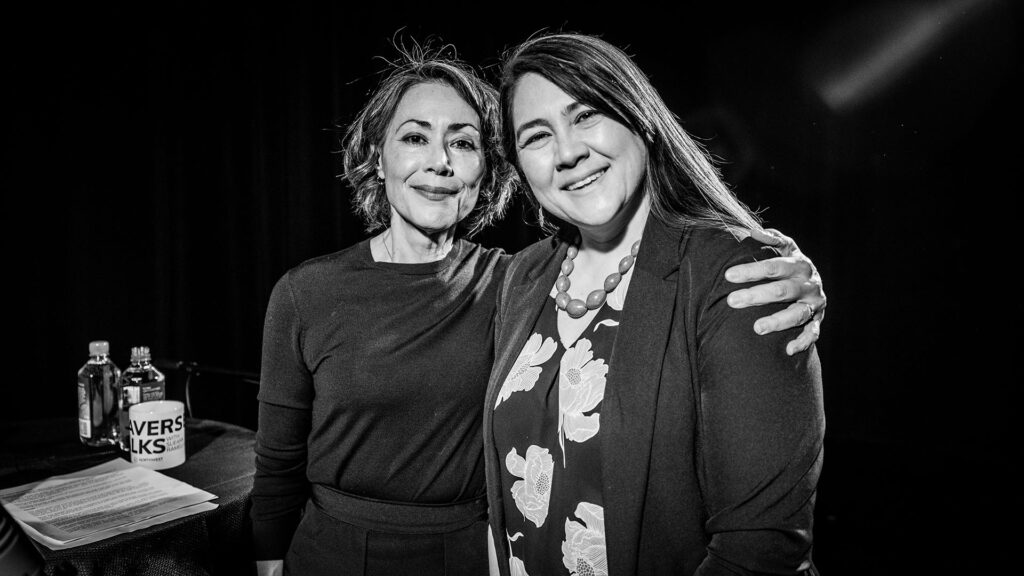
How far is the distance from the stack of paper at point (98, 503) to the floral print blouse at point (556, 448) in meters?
0.71

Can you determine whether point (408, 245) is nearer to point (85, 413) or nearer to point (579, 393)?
point (579, 393)

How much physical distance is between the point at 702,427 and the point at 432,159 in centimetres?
83

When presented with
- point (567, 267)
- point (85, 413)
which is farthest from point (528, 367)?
point (85, 413)

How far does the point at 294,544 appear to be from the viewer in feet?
4.38

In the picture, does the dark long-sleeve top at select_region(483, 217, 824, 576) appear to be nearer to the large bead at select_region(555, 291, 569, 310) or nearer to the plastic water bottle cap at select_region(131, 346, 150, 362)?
the large bead at select_region(555, 291, 569, 310)

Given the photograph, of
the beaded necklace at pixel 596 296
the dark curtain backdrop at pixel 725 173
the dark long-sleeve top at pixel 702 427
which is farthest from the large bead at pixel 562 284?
the dark curtain backdrop at pixel 725 173

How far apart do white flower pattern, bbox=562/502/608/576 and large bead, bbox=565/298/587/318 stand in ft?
1.10

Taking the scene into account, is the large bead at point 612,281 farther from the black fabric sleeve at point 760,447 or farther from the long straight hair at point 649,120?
the black fabric sleeve at point 760,447

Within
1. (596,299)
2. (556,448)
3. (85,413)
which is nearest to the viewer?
(556,448)

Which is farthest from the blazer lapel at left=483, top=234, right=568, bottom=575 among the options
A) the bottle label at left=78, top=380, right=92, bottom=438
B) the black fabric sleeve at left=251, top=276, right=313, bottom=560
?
the bottle label at left=78, top=380, right=92, bottom=438

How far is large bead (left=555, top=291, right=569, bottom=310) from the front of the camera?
116 cm

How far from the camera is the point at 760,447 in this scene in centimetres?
77

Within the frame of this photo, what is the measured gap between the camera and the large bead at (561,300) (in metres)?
1.16

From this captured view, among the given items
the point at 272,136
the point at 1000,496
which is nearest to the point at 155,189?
the point at 272,136
